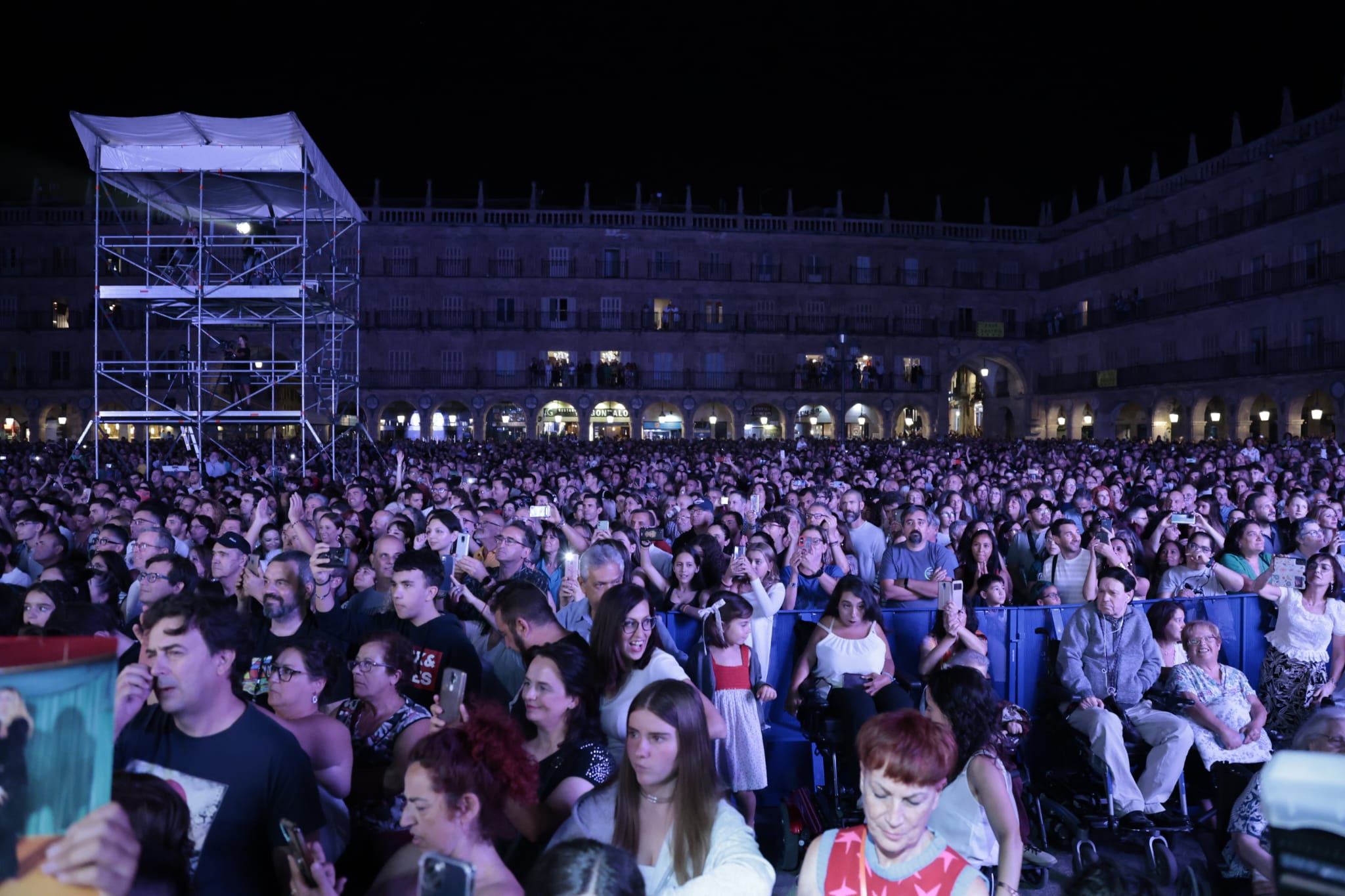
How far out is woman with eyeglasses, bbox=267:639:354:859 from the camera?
337 centimetres

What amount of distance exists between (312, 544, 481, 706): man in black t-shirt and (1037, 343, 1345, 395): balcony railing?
33.9 meters

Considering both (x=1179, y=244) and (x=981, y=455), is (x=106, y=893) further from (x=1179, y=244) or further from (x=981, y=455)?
(x=1179, y=244)

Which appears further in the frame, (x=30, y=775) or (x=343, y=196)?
(x=343, y=196)

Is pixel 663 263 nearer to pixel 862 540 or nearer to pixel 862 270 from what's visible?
pixel 862 270

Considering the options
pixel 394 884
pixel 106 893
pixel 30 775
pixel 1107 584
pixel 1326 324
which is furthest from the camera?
pixel 1326 324

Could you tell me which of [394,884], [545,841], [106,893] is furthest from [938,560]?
[106,893]

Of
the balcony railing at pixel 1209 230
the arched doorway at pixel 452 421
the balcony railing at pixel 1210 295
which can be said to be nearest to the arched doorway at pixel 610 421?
the arched doorway at pixel 452 421

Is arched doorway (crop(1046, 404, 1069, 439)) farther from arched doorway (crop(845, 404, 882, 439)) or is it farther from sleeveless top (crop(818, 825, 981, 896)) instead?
sleeveless top (crop(818, 825, 981, 896))

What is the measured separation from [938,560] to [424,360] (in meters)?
39.9

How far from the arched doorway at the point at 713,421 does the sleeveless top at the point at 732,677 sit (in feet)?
136

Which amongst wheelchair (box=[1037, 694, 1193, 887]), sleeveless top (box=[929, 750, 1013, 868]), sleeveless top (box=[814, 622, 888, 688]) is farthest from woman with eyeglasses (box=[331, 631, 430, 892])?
wheelchair (box=[1037, 694, 1193, 887])

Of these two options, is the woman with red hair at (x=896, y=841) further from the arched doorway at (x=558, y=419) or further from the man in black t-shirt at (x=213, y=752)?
the arched doorway at (x=558, y=419)

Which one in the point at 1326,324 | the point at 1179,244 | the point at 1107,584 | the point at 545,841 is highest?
the point at 1179,244

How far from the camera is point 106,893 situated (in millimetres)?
1527
